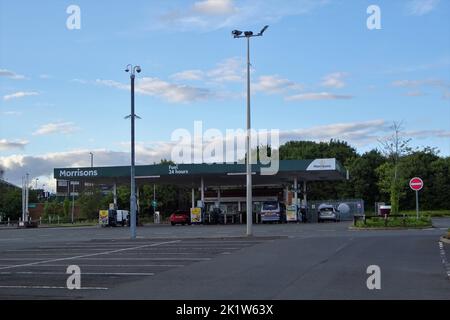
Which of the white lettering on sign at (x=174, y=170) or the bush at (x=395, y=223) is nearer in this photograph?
the bush at (x=395, y=223)

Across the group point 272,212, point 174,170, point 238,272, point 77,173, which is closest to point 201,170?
point 174,170

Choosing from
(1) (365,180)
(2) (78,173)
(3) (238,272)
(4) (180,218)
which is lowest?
(4) (180,218)

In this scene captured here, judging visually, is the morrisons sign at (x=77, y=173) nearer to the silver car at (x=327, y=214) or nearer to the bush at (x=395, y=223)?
the silver car at (x=327, y=214)

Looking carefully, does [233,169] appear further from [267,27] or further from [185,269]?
[185,269]

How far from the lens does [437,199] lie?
8744cm

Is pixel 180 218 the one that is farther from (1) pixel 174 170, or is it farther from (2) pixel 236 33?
(2) pixel 236 33

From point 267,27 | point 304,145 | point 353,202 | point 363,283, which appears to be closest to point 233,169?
point 353,202

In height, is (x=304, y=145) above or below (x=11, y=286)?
above

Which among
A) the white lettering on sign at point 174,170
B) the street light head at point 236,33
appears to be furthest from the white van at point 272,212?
the street light head at point 236,33

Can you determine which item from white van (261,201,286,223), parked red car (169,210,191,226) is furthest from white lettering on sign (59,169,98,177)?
white van (261,201,286,223)

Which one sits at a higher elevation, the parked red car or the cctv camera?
the cctv camera

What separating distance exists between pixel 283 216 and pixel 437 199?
41.5 meters

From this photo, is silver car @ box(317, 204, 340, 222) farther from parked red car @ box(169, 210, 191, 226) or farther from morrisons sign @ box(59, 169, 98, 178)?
morrisons sign @ box(59, 169, 98, 178)

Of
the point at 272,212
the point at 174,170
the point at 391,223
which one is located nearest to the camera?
the point at 391,223
